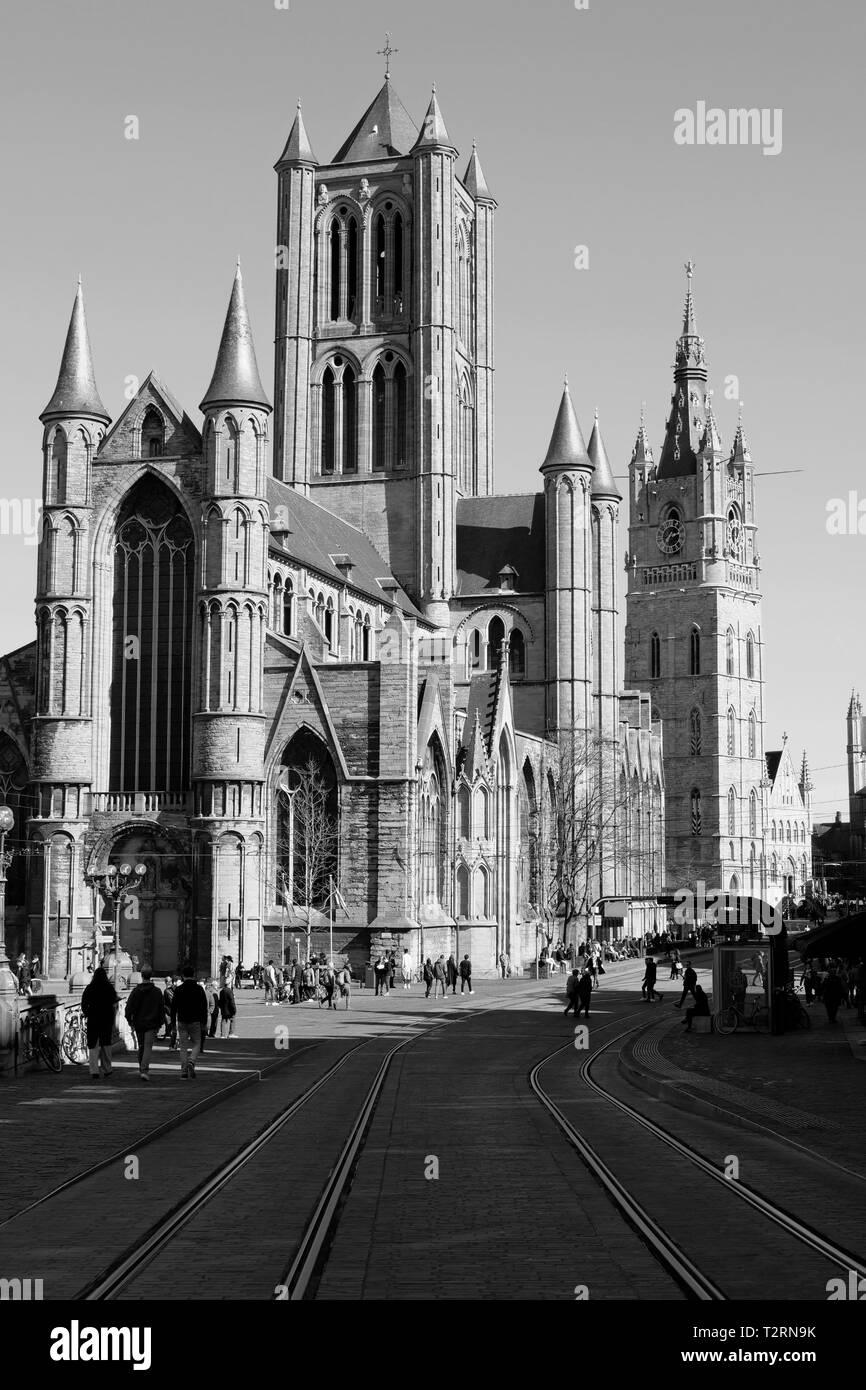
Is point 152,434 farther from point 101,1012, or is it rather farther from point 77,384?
point 101,1012

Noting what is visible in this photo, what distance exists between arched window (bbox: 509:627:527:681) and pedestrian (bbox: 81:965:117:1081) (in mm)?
59863

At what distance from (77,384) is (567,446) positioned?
29.3 metres

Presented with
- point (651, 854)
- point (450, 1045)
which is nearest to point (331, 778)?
point (450, 1045)

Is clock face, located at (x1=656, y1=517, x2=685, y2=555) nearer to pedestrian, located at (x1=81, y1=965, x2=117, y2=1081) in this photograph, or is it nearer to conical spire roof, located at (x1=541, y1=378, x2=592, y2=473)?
conical spire roof, located at (x1=541, y1=378, x2=592, y2=473)

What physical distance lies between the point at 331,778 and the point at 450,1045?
82.9 feet

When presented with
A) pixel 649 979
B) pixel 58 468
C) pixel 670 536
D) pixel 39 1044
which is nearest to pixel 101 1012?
pixel 39 1044

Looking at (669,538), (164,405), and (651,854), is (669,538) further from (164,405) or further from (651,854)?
(164,405)

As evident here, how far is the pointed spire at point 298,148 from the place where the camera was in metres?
81.4

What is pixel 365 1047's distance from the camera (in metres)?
29.3

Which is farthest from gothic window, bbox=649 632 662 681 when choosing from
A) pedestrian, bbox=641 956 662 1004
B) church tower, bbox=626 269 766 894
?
pedestrian, bbox=641 956 662 1004

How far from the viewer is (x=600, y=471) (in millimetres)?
87688

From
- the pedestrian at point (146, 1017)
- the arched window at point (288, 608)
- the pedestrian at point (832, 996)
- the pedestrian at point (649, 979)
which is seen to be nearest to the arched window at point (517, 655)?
the arched window at point (288, 608)

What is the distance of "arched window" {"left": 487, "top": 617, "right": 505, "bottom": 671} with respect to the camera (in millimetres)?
81062

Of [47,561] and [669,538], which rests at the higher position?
[669,538]
